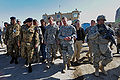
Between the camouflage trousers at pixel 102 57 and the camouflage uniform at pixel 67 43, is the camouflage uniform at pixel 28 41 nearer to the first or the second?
the camouflage uniform at pixel 67 43

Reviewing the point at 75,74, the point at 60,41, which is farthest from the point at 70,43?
the point at 75,74

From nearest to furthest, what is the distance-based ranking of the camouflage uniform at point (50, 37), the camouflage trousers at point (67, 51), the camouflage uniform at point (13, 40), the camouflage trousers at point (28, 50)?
the camouflage trousers at point (67, 51), the camouflage trousers at point (28, 50), the camouflage uniform at point (50, 37), the camouflage uniform at point (13, 40)

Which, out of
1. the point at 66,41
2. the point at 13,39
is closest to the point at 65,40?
the point at 66,41

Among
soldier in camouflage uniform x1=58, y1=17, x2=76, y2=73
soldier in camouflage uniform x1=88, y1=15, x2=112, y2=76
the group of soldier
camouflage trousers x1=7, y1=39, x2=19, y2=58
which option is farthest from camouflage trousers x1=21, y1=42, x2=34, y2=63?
soldier in camouflage uniform x1=88, y1=15, x2=112, y2=76

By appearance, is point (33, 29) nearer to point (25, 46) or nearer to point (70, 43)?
point (25, 46)

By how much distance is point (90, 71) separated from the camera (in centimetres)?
391

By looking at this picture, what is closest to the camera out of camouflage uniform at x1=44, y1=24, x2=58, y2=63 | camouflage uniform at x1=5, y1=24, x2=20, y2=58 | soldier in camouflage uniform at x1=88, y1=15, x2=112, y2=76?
soldier in camouflage uniform at x1=88, y1=15, x2=112, y2=76

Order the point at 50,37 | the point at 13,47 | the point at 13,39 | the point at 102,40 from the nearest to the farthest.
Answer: the point at 102,40, the point at 50,37, the point at 13,39, the point at 13,47

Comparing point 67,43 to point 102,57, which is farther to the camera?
point 67,43

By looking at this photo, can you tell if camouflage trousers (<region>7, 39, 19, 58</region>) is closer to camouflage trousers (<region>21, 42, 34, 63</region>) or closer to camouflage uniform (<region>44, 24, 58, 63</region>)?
camouflage trousers (<region>21, 42, 34, 63</region>)

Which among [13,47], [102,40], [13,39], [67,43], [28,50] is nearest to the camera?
[102,40]

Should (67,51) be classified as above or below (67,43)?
below

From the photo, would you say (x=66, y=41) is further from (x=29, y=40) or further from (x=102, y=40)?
(x=29, y=40)

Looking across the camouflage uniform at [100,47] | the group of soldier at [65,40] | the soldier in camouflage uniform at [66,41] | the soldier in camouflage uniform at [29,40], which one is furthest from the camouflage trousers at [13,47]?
the camouflage uniform at [100,47]
